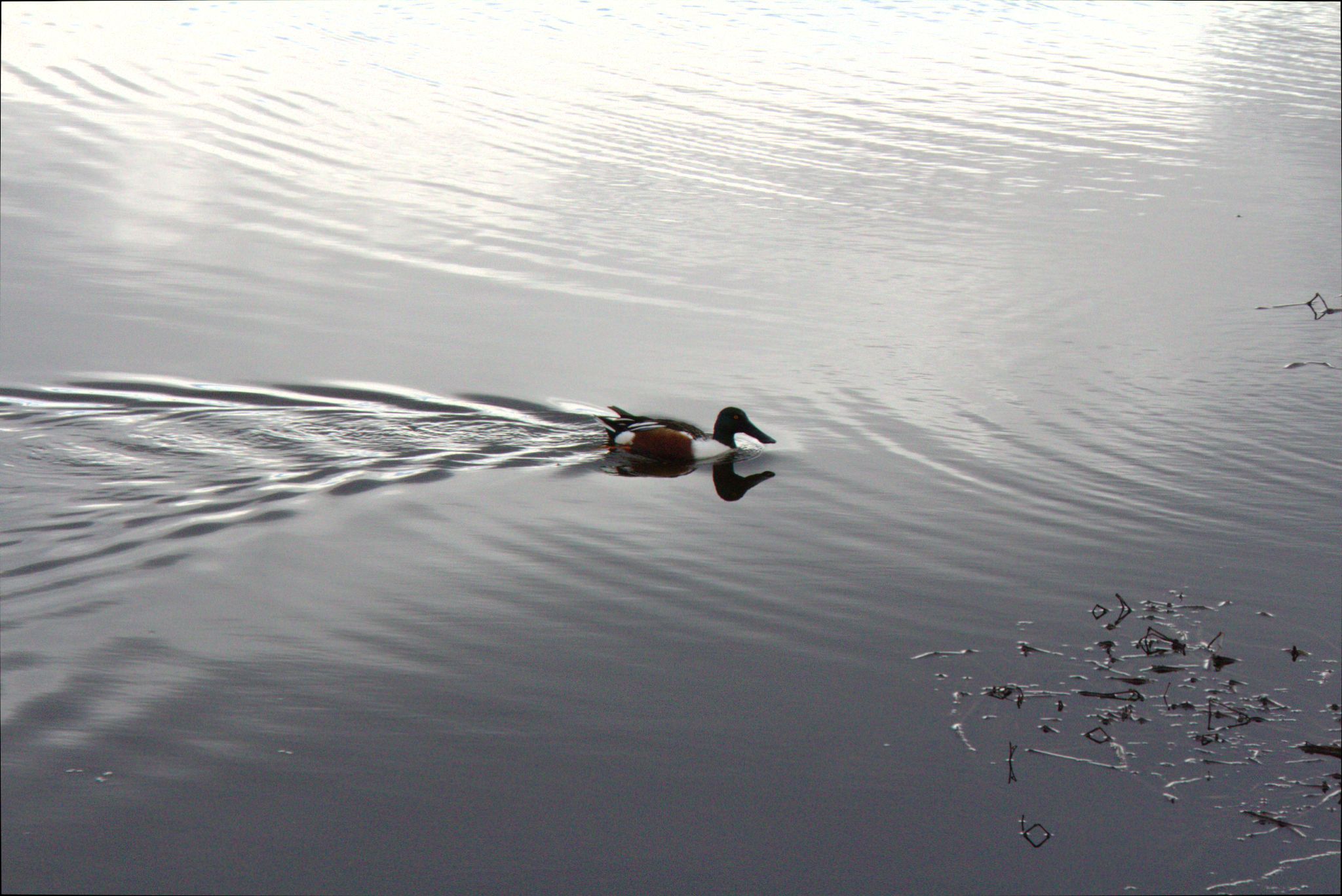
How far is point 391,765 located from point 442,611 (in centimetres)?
159

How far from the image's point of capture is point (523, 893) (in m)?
5.32

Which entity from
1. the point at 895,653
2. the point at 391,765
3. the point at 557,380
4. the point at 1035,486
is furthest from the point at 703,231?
the point at 391,765

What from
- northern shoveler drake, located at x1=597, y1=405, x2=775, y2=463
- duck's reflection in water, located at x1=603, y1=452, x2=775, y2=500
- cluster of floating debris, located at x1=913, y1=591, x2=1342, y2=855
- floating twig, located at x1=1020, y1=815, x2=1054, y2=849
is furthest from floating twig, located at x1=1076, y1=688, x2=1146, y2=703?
northern shoveler drake, located at x1=597, y1=405, x2=775, y2=463

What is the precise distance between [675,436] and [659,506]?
80 cm

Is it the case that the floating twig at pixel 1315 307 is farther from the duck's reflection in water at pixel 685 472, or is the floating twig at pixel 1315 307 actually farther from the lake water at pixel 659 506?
the duck's reflection in water at pixel 685 472

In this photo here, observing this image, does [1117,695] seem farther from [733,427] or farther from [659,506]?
[733,427]

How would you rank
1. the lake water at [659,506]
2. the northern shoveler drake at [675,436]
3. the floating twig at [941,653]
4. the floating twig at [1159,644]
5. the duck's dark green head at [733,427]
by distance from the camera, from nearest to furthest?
the lake water at [659,506] < the floating twig at [1159,644] < the floating twig at [941,653] < the northern shoveler drake at [675,436] < the duck's dark green head at [733,427]

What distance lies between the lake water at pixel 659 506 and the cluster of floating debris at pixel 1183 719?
3 cm

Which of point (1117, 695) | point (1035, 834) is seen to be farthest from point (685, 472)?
point (1035, 834)

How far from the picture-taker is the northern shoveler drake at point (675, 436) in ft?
32.9

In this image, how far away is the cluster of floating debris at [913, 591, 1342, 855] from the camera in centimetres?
578

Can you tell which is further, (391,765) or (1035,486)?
(1035,486)

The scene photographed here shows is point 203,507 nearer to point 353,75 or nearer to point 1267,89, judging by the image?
point 353,75

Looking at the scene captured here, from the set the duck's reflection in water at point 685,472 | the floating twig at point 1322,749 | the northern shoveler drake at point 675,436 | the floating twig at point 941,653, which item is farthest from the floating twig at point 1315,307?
the floating twig at point 1322,749
